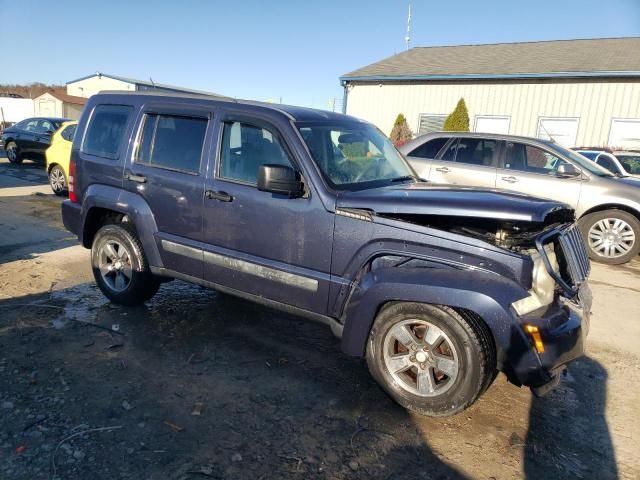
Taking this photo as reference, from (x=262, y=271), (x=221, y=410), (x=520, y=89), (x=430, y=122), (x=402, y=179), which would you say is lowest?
(x=221, y=410)

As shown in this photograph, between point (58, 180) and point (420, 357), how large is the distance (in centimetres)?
994

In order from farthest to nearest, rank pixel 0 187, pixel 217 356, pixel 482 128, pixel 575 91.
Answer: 1. pixel 482 128
2. pixel 575 91
3. pixel 0 187
4. pixel 217 356

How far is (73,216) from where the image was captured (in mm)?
4793

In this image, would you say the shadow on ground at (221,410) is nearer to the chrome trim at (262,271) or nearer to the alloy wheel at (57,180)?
the chrome trim at (262,271)

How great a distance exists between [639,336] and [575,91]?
13.9 meters

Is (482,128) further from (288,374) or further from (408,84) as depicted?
(288,374)

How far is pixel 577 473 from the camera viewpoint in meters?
2.61

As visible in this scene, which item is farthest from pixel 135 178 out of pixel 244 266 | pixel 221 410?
pixel 221 410

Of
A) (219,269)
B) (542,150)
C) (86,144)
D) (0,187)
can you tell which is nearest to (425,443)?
(219,269)

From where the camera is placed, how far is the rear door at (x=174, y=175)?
391 centimetres

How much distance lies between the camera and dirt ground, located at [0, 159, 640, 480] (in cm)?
256

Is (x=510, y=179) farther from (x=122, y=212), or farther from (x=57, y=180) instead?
(x=57, y=180)

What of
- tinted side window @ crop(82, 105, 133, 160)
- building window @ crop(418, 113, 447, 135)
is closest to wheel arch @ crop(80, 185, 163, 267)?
tinted side window @ crop(82, 105, 133, 160)

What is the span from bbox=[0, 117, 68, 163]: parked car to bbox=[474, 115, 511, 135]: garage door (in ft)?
46.7
